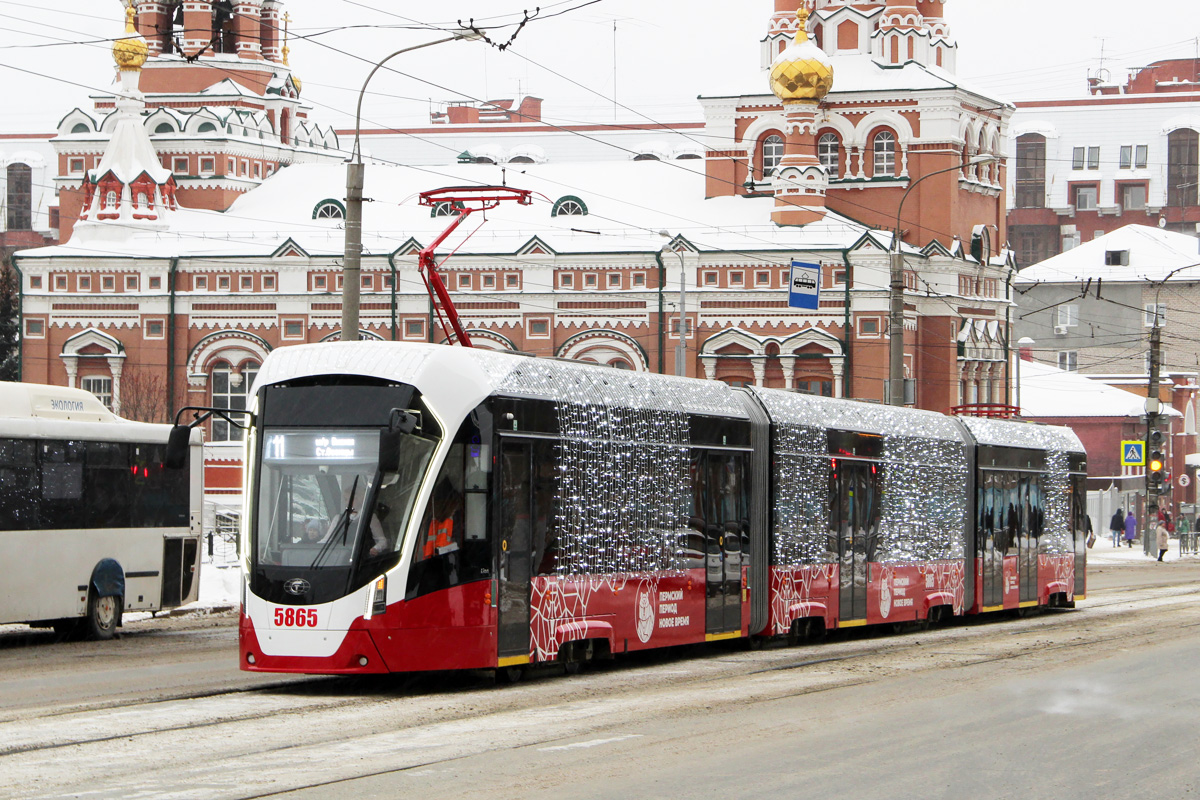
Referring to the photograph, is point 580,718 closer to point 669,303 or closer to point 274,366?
point 274,366

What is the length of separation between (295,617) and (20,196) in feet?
331

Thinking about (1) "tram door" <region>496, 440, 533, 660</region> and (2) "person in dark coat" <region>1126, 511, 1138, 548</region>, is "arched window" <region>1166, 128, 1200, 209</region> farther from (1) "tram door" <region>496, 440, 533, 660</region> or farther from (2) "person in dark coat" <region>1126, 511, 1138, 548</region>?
(1) "tram door" <region>496, 440, 533, 660</region>

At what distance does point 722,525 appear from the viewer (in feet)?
61.4

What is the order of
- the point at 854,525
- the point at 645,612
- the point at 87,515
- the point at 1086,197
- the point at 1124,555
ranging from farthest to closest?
the point at 1086,197
the point at 1124,555
the point at 854,525
the point at 87,515
the point at 645,612

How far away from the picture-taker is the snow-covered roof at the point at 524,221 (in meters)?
60.4

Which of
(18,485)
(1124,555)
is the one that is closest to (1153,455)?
(1124,555)

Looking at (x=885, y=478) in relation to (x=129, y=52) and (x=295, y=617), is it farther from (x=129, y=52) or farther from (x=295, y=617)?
(x=129, y=52)

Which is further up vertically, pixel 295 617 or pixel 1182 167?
pixel 1182 167

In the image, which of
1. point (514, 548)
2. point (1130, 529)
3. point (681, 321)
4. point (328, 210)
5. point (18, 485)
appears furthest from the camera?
point (328, 210)

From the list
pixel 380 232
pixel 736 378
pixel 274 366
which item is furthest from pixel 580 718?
pixel 380 232

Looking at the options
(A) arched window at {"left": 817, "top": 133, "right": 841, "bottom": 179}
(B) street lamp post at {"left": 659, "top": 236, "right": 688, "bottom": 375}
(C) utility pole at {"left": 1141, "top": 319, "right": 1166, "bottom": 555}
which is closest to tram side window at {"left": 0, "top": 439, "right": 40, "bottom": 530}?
(B) street lamp post at {"left": 659, "top": 236, "right": 688, "bottom": 375}

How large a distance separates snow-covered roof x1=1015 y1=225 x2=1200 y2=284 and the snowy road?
225 feet

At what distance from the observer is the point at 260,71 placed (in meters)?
69.1

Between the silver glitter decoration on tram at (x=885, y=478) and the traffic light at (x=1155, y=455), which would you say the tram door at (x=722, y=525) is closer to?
the silver glitter decoration on tram at (x=885, y=478)
